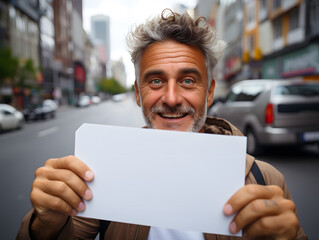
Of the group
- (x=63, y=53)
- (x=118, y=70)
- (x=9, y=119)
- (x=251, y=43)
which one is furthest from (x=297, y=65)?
(x=118, y=70)

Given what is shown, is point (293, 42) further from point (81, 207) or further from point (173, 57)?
point (81, 207)

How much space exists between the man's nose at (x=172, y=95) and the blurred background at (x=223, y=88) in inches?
21.2

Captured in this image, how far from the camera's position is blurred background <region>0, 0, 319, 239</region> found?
455cm

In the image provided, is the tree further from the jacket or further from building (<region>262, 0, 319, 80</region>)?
the jacket

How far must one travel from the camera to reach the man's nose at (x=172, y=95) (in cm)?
135

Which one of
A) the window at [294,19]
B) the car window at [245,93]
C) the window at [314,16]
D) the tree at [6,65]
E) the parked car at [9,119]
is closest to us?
the car window at [245,93]

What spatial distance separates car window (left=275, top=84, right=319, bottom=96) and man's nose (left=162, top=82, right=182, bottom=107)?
4.51m

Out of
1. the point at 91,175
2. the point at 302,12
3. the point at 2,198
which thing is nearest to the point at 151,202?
the point at 91,175

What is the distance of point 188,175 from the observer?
0.94m

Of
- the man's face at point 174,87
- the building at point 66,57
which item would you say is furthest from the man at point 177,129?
the building at point 66,57

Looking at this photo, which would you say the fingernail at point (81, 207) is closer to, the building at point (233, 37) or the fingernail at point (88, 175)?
the fingernail at point (88, 175)

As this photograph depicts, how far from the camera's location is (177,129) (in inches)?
56.5

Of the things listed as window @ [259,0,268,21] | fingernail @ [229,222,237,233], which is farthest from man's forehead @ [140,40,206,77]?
window @ [259,0,268,21]

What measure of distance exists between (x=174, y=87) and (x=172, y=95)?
5 cm
